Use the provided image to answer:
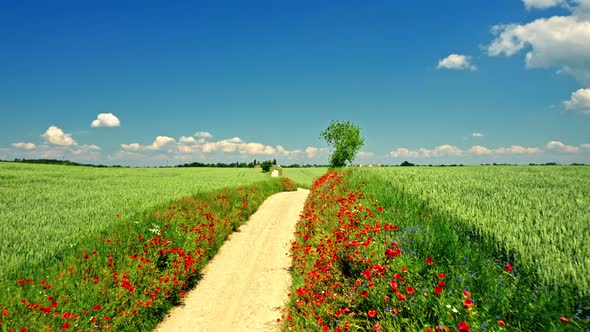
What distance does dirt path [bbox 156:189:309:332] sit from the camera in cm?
834

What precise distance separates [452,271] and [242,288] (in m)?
7.34

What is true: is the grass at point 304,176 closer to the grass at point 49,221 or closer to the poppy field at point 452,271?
the grass at point 49,221

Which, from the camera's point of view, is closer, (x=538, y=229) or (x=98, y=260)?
(x=538, y=229)

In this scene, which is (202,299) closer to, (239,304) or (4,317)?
(239,304)

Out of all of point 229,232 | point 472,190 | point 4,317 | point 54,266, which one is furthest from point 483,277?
point 229,232

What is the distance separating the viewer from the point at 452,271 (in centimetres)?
515

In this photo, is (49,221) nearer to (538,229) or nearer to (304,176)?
(538,229)

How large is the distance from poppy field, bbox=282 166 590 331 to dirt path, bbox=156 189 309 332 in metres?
0.98

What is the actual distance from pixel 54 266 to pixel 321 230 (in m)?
8.20

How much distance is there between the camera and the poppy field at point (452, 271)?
4098 mm

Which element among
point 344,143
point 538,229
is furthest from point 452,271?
point 344,143

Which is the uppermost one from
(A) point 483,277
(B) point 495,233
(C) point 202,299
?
(B) point 495,233

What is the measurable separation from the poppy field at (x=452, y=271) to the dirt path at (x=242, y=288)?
984 millimetres

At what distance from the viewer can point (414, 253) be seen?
597 cm
